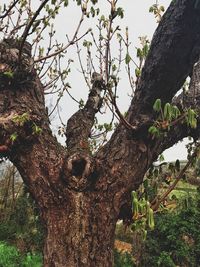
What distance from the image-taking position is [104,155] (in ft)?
11.4

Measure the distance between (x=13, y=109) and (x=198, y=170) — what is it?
Answer: 1.80 metres

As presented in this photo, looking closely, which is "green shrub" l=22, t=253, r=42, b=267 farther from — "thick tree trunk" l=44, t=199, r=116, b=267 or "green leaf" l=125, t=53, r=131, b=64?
"green leaf" l=125, t=53, r=131, b=64

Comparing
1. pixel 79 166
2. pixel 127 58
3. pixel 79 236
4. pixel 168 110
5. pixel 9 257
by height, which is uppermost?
pixel 127 58

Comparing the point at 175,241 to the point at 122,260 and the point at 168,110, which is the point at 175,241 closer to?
the point at 122,260

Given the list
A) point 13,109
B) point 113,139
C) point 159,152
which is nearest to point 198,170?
point 159,152

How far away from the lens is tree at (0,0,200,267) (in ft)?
10.1

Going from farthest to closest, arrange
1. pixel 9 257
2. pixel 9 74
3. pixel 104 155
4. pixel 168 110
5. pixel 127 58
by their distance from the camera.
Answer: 1. pixel 9 257
2. pixel 9 74
3. pixel 104 155
4. pixel 127 58
5. pixel 168 110

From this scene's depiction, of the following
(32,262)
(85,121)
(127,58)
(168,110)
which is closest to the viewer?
(168,110)

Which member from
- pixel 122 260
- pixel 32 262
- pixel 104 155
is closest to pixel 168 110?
pixel 104 155

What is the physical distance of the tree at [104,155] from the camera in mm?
3074

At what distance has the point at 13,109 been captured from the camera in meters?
3.80

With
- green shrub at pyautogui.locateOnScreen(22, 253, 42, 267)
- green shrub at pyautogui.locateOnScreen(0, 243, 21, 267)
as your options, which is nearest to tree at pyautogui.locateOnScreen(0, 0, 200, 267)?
green shrub at pyautogui.locateOnScreen(22, 253, 42, 267)

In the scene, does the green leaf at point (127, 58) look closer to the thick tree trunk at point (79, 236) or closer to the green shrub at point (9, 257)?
the thick tree trunk at point (79, 236)

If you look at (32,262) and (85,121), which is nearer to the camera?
(85,121)
